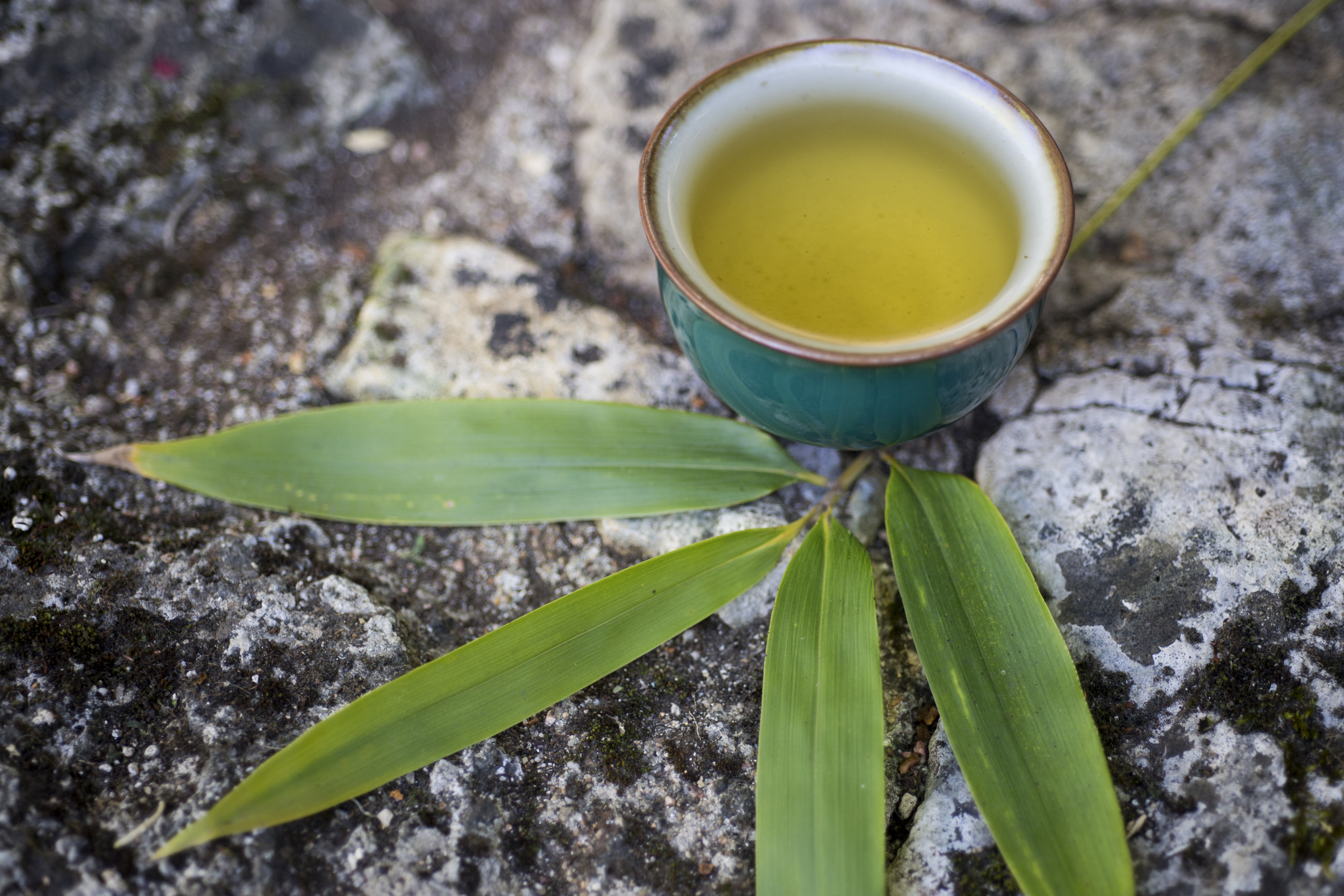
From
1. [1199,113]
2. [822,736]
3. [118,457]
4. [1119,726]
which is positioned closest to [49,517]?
[118,457]

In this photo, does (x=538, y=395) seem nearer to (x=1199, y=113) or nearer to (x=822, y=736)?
(x=822, y=736)

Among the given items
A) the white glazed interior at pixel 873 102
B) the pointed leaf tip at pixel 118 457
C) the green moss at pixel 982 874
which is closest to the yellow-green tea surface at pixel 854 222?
the white glazed interior at pixel 873 102

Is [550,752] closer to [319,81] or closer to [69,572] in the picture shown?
[69,572]

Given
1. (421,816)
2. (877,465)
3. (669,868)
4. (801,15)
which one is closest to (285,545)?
(421,816)

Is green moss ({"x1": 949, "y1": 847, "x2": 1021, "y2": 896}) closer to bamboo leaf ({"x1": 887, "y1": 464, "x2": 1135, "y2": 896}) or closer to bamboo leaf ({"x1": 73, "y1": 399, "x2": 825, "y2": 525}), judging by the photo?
bamboo leaf ({"x1": 887, "y1": 464, "x2": 1135, "y2": 896})

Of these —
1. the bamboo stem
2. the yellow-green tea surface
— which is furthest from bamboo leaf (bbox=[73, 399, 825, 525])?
the bamboo stem
